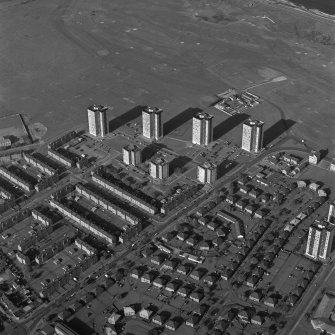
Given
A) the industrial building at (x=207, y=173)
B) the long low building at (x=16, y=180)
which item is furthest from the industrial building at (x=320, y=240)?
the long low building at (x=16, y=180)

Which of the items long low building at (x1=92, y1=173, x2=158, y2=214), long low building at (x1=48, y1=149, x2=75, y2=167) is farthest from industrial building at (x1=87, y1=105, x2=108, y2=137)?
long low building at (x1=92, y1=173, x2=158, y2=214)

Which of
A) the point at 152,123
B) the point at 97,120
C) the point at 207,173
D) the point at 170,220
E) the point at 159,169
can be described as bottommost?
the point at 170,220

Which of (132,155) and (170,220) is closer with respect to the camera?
(170,220)

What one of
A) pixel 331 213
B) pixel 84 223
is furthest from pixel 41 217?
pixel 331 213

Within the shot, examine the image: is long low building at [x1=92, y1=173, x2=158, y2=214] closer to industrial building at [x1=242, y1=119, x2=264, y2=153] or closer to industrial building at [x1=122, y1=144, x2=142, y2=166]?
industrial building at [x1=122, y1=144, x2=142, y2=166]

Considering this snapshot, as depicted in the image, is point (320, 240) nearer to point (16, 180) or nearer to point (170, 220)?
point (170, 220)

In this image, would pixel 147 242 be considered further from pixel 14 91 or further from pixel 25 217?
pixel 14 91
